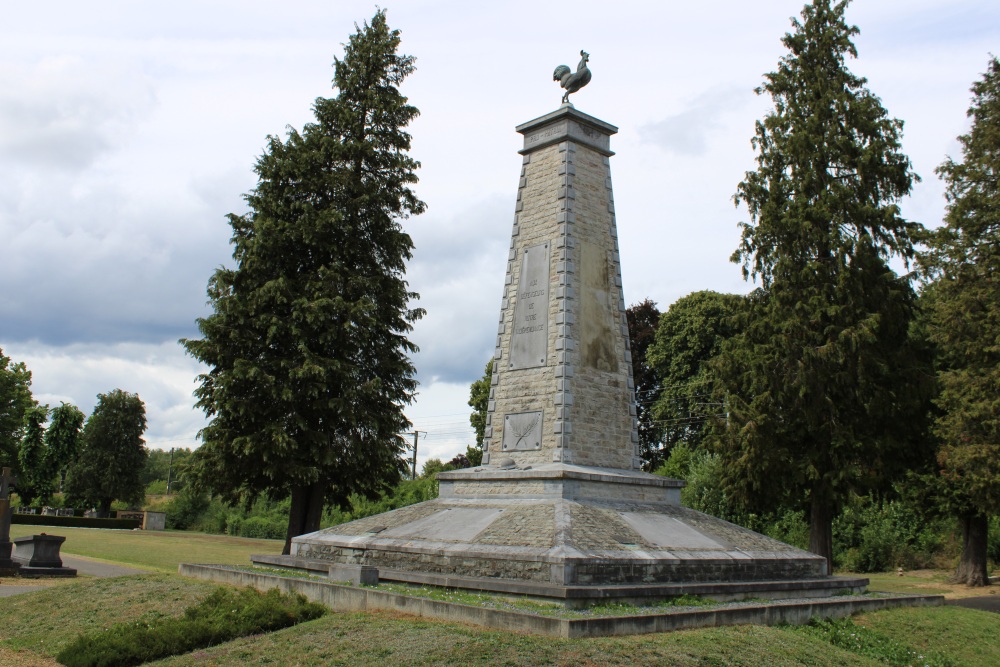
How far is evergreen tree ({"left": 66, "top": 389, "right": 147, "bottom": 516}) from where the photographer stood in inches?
2142

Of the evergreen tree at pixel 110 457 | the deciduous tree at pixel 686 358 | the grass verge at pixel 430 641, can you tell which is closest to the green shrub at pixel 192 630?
the grass verge at pixel 430 641

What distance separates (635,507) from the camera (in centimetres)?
1450

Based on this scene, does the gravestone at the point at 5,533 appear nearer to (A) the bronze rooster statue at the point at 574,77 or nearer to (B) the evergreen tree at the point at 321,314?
(B) the evergreen tree at the point at 321,314

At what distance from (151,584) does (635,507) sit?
846cm

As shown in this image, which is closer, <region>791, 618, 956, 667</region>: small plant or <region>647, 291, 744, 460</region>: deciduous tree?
<region>791, 618, 956, 667</region>: small plant

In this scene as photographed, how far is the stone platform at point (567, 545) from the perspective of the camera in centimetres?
1133

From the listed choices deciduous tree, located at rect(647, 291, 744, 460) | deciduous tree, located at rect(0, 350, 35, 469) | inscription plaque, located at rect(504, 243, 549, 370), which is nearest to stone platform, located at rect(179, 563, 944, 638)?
inscription plaque, located at rect(504, 243, 549, 370)

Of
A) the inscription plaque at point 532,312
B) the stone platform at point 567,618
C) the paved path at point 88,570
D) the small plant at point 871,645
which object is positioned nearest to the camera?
the stone platform at point 567,618

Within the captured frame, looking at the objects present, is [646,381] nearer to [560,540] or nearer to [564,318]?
[564,318]

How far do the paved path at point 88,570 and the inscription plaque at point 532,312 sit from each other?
896cm

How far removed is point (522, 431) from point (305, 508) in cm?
828

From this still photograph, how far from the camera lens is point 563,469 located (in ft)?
44.8

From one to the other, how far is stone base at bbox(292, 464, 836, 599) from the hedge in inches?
1455

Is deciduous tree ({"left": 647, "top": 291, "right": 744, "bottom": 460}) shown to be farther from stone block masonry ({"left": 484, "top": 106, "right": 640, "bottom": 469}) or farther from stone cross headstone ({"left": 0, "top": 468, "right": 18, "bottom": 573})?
stone cross headstone ({"left": 0, "top": 468, "right": 18, "bottom": 573})
